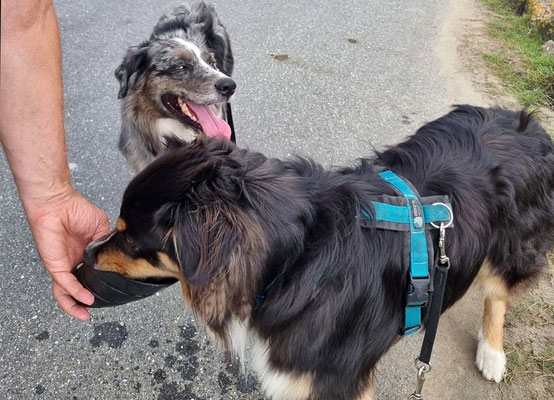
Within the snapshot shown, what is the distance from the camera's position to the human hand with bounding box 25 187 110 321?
1812mm

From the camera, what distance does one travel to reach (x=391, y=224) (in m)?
1.58

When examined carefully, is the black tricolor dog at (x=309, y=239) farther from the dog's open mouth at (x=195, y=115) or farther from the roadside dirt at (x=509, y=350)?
the dog's open mouth at (x=195, y=115)

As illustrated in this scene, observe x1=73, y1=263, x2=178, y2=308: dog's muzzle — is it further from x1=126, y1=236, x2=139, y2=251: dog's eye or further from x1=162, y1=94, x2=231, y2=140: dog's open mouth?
x1=162, y1=94, x2=231, y2=140: dog's open mouth

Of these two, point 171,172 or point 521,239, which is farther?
point 521,239

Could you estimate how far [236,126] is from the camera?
392 cm

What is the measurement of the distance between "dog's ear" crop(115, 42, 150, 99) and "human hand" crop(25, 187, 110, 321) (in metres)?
1.20

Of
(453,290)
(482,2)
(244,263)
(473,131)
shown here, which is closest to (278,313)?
(244,263)

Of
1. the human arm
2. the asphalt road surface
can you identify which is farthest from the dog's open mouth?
the human arm

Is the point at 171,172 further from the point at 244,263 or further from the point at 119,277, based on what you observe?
the point at 119,277

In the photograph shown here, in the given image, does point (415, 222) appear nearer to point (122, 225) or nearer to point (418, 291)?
point (418, 291)

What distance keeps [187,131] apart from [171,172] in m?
Answer: 1.65

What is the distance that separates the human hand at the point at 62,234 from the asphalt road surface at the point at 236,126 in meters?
0.55

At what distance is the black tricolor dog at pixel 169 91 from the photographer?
9.52 feet

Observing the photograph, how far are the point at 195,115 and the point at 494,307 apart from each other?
7.14 ft
